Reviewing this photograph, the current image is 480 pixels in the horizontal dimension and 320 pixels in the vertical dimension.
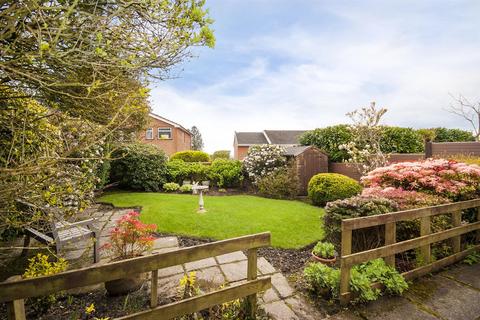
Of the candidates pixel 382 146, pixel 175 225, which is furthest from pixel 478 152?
pixel 175 225

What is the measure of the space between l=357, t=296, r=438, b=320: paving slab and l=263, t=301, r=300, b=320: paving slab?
86 centimetres

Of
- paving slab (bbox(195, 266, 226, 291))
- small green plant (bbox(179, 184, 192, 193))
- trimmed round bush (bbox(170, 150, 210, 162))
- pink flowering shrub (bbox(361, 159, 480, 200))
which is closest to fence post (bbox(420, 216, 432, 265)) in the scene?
pink flowering shrub (bbox(361, 159, 480, 200))

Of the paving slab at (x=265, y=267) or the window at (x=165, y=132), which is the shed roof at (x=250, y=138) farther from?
the paving slab at (x=265, y=267)

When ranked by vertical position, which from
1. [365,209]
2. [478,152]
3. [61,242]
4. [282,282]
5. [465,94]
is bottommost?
[282,282]

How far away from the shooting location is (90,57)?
1986 mm

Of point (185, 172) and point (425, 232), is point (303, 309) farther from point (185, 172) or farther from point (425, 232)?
point (185, 172)

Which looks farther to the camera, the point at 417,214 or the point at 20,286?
the point at 417,214

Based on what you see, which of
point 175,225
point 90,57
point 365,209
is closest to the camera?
point 90,57

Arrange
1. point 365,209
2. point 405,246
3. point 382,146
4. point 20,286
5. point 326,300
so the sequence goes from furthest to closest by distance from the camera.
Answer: point 382,146
point 365,209
point 405,246
point 326,300
point 20,286

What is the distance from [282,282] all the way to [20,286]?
10.1 feet

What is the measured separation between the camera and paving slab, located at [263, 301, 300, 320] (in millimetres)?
2697

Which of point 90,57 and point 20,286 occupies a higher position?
point 90,57

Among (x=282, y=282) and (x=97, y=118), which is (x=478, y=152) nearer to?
(x=282, y=282)

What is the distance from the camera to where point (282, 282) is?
137 inches
